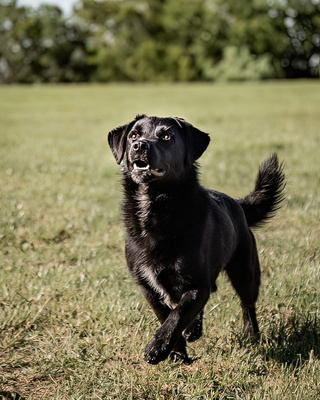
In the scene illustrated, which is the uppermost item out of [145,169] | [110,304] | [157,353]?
[145,169]

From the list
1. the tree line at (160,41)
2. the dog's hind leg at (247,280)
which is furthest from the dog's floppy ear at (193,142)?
the tree line at (160,41)

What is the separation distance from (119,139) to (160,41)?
6410 cm

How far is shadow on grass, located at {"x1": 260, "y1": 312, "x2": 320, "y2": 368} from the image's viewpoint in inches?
113

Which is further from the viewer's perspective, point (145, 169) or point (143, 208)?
point (143, 208)

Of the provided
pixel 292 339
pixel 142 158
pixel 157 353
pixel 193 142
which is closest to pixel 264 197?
pixel 193 142

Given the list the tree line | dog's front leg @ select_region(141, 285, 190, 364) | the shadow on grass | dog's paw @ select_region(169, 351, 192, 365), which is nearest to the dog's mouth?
dog's front leg @ select_region(141, 285, 190, 364)

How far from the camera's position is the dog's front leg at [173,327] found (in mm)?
2424

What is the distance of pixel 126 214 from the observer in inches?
116

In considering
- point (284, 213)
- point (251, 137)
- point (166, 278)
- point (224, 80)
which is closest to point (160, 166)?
point (166, 278)

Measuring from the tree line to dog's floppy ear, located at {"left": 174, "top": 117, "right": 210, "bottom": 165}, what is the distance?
51.0 metres

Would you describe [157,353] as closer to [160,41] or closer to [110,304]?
[110,304]

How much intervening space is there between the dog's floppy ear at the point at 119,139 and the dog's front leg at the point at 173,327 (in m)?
0.95

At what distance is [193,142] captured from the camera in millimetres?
2941

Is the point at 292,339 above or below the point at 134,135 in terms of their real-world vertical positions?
below
